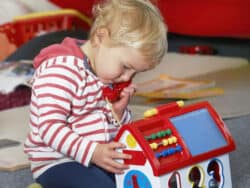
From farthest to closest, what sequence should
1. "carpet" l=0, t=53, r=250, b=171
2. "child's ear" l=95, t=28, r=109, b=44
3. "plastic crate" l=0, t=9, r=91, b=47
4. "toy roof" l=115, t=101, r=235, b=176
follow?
"plastic crate" l=0, t=9, r=91, b=47
"carpet" l=0, t=53, r=250, b=171
"child's ear" l=95, t=28, r=109, b=44
"toy roof" l=115, t=101, r=235, b=176

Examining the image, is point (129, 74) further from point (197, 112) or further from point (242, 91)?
point (242, 91)

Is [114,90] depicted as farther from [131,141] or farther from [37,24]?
[37,24]

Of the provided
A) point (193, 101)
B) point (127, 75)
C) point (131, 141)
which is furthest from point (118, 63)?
point (193, 101)

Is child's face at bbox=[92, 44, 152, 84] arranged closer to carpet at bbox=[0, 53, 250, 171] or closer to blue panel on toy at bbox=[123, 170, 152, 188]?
blue panel on toy at bbox=[123, 170, 152, 188]

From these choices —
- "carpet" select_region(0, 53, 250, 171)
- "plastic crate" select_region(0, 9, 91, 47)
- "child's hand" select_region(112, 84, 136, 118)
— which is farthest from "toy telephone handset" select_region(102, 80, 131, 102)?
"plastic crate" select_region(0, 9, 91, 47)

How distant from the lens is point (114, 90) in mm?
1344

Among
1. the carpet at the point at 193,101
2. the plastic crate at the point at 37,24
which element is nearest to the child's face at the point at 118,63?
the carpet at the point at 193,101

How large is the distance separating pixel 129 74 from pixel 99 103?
0.31 feet

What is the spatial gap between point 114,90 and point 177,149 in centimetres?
21

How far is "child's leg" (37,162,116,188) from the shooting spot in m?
1.28

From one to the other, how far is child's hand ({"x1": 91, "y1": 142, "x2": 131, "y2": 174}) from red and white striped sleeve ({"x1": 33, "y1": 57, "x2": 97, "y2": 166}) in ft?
0.06

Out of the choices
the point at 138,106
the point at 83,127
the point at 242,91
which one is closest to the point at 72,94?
the point at 83,127

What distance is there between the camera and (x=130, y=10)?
1266 mm

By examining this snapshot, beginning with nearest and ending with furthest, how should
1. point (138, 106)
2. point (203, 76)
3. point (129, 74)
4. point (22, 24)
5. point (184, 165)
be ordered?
point (184, 165) → point (129, 74) → point (138, 106) → point (203, 76) → point (22, 24)
